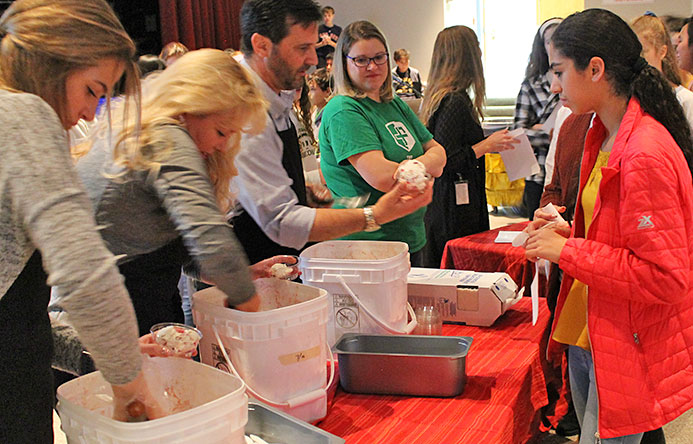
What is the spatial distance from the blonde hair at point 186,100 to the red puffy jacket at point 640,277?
783mm

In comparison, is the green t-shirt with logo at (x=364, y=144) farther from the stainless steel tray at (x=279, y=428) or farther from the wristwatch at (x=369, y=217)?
the stainless steel tray at (x=279, y=428)

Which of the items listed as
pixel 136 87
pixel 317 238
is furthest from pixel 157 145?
pixel 317 238

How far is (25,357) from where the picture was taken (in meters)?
0.93

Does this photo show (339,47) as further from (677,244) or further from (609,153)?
(677,244)

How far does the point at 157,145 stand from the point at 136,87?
0.10 meters

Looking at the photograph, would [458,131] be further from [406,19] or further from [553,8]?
[406,19]

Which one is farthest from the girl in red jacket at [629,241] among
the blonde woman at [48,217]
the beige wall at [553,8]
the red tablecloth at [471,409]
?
the beige wall at [553,8]

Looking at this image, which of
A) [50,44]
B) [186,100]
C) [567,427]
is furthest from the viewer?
[567,427]

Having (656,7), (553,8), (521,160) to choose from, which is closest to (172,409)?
(521,160)

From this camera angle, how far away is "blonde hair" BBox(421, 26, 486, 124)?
3232 millimetres

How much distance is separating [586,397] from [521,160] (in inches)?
72.1

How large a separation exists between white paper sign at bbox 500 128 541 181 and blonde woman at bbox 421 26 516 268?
0.08 metres

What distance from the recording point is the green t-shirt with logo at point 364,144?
216cm

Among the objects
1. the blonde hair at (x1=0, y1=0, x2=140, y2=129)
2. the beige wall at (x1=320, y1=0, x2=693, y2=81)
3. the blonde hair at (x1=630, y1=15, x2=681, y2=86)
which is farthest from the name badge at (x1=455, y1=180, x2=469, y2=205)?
the beige wall at (x1=320, y1=0, x2=693, y2=81)
